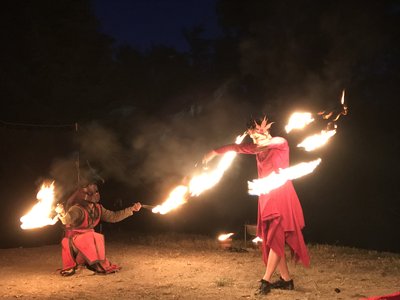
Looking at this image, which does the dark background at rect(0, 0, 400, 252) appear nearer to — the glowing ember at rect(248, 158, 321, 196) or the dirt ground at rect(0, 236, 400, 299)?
the dirt ground at rect(0, 236, 400, 299)

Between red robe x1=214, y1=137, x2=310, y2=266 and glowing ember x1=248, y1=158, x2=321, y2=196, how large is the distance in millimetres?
133

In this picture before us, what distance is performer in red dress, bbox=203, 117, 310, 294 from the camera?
642 cm

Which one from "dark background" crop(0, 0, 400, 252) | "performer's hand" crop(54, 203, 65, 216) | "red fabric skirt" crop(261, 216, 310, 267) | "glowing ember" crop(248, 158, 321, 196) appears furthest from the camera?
"dark background" crop(0, 0, 400, 252)

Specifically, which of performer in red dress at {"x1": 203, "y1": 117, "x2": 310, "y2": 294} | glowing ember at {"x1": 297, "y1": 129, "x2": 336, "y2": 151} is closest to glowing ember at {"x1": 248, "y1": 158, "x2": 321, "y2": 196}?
performer in red dress at {"x1": 203, "y1": 117, "x2": 310, "y2": 294}

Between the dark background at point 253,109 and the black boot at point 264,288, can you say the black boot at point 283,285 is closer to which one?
the black boot at point 264,288

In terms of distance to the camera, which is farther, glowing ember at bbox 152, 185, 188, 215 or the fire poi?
glowing ember at bbox 152, 185, 188, 215

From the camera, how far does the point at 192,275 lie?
774 centimetres

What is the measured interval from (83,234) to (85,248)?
0.73 ft

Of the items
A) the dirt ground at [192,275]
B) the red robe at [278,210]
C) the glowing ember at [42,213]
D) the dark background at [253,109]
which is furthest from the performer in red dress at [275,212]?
the dark background at [253,109]

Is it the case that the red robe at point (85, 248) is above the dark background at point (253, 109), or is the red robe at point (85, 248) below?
below

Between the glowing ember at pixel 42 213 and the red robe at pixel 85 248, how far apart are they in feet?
1.29

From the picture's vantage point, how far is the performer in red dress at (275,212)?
6.42 meters

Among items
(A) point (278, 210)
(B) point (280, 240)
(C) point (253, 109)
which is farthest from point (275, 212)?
(C) point (253, 109)

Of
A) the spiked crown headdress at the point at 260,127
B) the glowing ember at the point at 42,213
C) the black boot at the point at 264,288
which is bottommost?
the black boot at the point at 264,288
